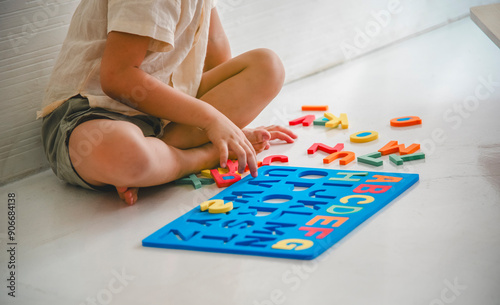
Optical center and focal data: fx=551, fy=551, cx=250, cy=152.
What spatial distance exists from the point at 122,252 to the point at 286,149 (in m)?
0.55

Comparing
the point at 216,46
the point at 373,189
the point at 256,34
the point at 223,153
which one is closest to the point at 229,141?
the point at 223,153

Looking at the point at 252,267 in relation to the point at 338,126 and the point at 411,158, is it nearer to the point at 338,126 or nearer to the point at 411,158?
the point at 411,158

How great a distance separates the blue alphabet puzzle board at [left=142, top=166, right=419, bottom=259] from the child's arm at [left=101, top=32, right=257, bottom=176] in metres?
0.09

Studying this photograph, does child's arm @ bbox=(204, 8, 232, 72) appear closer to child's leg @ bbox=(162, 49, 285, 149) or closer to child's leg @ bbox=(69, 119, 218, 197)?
child's leg @ bbox=(162, 49, 285, 149)

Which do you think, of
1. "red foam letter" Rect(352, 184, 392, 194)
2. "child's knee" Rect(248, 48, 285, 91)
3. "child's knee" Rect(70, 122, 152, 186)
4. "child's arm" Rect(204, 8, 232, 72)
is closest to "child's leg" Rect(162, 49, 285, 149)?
"child's knee" Rect(248, 48, 285, 91)

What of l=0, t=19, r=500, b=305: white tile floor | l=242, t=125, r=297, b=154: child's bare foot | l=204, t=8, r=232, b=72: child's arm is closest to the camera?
l=0, t=19, r=500, b=305: white tile floor

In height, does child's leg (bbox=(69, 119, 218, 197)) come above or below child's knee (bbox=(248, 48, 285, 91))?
below

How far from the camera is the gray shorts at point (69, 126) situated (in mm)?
1143

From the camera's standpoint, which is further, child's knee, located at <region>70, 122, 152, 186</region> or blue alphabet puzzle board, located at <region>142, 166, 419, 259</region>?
child's knee, located at <region>70, 122, 152, 186</region>

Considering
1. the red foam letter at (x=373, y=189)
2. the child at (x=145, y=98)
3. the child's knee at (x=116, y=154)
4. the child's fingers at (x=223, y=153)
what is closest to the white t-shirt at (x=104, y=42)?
the child at (x=145, y=98)

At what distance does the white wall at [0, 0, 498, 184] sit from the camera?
1365 mm

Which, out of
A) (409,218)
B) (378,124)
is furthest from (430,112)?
(409,218)

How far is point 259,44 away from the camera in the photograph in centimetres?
196

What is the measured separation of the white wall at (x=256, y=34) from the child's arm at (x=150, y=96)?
41 centimetres
